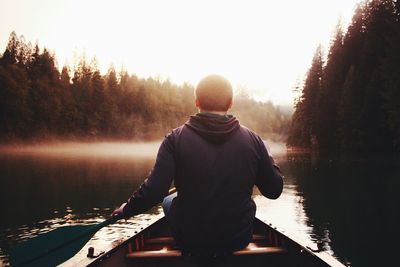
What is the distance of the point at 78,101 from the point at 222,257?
312 feet

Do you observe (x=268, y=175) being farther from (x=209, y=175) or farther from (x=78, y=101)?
(x=78, y=101)

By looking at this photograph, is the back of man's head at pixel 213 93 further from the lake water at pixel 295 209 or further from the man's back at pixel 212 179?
the lake water at pixel 295 209

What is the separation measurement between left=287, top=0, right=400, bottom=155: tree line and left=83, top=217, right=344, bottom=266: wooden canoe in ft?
115

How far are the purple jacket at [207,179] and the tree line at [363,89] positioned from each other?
36.8 metres

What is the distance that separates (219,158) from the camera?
2.62 meters

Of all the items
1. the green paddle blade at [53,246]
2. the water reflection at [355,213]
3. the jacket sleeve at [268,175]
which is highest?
Answer: the jacket sleeve at [268,175]

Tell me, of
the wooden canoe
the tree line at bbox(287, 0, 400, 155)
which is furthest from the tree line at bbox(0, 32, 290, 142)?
the wooden canoe

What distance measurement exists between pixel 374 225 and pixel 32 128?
261 ft

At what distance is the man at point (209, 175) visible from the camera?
8.63 ft

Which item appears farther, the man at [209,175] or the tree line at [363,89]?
the tree line at [363,89]

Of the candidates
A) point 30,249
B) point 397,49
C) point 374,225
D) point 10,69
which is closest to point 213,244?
point 30,249

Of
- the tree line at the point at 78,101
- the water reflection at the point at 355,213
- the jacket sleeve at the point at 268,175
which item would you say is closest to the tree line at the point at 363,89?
the water reflection at the point at 355,213

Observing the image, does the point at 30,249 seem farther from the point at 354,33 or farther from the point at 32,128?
the point at 32,128

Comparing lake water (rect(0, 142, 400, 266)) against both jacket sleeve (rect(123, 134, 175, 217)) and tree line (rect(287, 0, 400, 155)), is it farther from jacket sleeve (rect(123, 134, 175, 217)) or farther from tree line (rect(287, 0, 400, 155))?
tree line (rect(287, 0, 400, 155))
